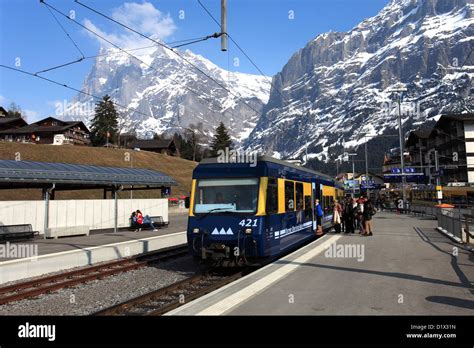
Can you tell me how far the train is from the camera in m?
10.5

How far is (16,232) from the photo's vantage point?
20.1 metres

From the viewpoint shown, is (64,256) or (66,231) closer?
(64,256)

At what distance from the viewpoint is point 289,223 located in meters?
12.8

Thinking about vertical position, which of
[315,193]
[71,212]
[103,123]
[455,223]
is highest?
[103,123]

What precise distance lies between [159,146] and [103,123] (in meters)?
16.4

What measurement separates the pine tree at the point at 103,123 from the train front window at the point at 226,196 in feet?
294

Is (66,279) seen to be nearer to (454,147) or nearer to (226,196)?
(226,196)

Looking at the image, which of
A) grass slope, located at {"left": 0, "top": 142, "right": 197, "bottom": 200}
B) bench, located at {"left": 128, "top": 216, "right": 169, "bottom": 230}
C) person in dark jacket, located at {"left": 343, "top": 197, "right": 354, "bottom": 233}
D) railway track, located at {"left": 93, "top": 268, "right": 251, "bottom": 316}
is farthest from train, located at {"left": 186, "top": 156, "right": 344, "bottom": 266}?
grass slope, located at {"left": 0, "top": 142, "right": 197, "bottom": 200}

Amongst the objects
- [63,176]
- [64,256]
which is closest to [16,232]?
[63,176]

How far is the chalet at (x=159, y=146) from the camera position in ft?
357

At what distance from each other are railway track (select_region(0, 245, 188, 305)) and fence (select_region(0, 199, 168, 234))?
10388 mm

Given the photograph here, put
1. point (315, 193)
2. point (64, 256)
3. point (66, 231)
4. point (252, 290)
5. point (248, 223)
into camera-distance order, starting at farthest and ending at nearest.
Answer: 1. point (66, 231)
2. point (315, 193)
3. point (64, 256)
4. point (248, 223)
5. point (252, 290)

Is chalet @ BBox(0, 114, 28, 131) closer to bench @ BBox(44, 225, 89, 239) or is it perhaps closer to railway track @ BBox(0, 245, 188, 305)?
bench @ BBox(44, 225, 89, 239)
